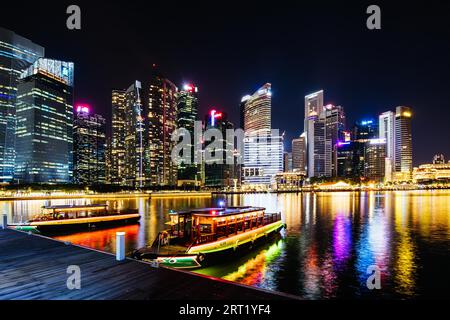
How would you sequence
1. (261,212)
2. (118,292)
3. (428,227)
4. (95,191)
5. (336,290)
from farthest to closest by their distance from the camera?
(95,191) → (428,227) → (261,212) → (336,290) → (118,292)

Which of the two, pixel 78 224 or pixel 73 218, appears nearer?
pixel 73 218

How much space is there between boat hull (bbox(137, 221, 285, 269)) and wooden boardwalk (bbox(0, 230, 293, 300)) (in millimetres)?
3049

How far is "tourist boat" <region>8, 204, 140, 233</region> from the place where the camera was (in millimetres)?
42906

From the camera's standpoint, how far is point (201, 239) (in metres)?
25.8

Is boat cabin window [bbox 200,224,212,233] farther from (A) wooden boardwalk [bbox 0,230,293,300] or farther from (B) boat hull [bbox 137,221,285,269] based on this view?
(A) wooden boardwalk [bbox 0,230,293,300]

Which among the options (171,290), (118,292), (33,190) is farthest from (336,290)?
(33,190)

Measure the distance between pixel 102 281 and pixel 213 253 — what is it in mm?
13683

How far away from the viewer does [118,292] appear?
39.2 ft

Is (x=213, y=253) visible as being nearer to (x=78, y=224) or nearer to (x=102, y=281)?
(x=102, y=281)

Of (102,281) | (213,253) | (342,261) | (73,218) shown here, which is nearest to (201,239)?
(213,253)

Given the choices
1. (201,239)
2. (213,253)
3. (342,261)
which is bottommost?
(342,261)

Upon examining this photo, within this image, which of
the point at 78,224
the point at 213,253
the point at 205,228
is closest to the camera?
the point at 213,253

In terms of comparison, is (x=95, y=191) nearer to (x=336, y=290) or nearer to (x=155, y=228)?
(x=155, y=228)
